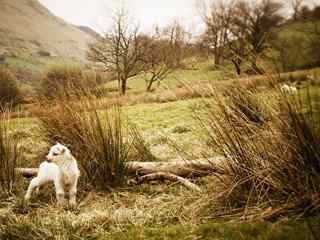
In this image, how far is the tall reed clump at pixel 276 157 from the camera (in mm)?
1613

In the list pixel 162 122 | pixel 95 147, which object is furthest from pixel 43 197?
pixel 162 122

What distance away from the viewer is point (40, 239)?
6.42 feet

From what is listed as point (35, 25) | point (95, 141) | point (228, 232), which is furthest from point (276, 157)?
point (35, 25)

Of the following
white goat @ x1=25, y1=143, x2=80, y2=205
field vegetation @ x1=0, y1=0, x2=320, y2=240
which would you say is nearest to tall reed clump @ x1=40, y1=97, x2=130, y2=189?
field vegetation @ x1=0, y1=0, x2=320, y2=240

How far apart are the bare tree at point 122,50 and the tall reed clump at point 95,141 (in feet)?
59.0

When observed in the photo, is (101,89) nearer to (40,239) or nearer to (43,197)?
(43,197)

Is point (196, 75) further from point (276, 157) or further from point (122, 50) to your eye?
point (122, 50)

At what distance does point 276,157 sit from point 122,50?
73.5 ft

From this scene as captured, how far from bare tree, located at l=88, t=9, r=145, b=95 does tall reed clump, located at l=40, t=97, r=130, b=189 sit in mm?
17995

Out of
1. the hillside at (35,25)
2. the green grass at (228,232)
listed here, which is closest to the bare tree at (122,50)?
the green grass at (228,232)

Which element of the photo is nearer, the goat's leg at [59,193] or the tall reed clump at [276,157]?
the tall reed clump at [276,157]

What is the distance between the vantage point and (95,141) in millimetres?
2961

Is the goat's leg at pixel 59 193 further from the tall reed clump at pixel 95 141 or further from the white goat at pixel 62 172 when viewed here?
the tall reed clump at pixel 95 141

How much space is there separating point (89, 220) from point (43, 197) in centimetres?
108
